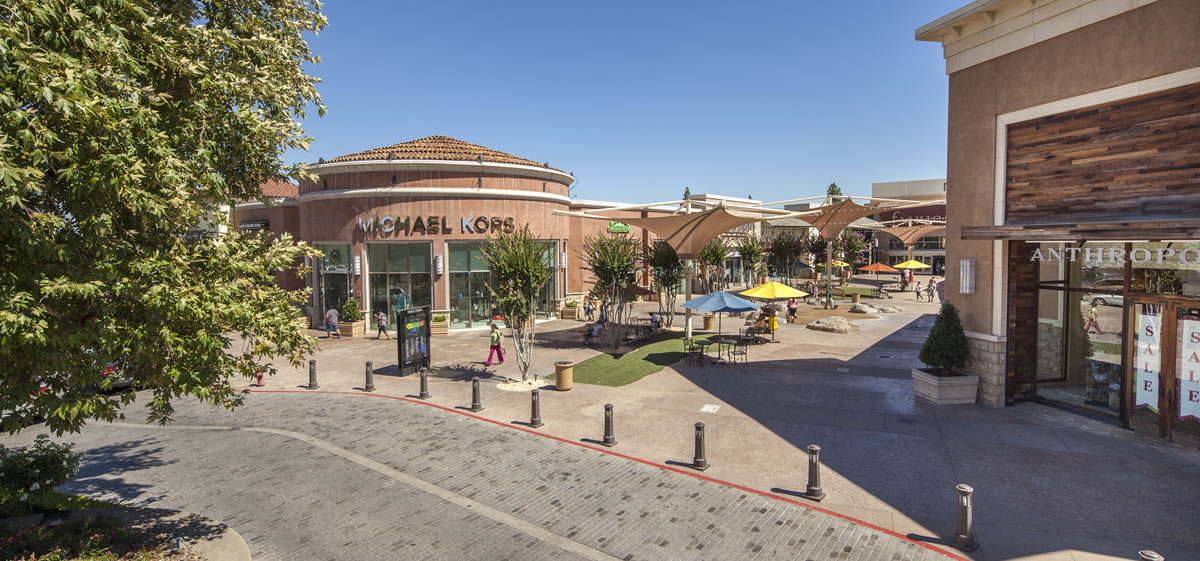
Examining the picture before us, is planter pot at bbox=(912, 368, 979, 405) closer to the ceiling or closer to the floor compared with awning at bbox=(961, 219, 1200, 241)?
closer to the floor

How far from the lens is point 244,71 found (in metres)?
7.27

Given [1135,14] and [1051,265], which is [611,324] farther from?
[1135,14]

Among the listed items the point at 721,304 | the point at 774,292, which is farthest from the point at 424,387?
the point at 774,292

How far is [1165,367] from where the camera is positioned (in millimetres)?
11875

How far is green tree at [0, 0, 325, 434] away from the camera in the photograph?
511 centimetres

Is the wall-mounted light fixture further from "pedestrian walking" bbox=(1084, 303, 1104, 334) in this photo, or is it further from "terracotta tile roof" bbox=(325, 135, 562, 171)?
"terracotta tile roof" bbox=(325, 135, 562, 171)

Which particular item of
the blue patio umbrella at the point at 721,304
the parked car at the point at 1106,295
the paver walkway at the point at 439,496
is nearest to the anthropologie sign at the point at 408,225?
the blue patio umbrella at the point at 721,304

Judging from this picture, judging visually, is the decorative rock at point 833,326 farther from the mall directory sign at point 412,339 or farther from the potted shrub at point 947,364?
the mall directory sign at point 412,339

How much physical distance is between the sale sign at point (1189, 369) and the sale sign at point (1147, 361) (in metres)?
0.39

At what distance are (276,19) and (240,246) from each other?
3286 mm

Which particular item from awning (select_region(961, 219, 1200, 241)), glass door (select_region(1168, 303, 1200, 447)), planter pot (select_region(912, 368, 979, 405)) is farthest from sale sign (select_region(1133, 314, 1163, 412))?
planter pot (select_region(912, 368, 979, 405))

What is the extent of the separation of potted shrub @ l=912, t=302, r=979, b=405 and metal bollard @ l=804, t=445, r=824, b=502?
6.92 m

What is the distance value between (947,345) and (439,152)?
24.1m

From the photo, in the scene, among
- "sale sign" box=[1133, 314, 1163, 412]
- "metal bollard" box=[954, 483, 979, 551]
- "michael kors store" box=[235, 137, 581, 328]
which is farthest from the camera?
"michael kors store" box=[235, 137, 581, 328]
